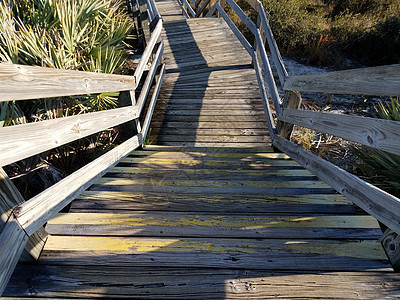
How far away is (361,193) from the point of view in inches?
59.8

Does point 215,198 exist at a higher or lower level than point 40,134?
lower

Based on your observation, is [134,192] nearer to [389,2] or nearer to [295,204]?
[295,204]

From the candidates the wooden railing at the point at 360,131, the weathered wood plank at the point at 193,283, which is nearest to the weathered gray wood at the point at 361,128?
the wooden railing at the point at 360,131

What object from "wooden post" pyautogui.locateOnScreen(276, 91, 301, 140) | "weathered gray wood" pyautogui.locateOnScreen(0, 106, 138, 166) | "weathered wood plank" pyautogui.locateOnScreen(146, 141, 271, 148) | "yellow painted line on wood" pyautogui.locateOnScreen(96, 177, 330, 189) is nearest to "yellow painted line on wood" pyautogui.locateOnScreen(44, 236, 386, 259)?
"weathered gray wood" pyautogui.locateOnScreen(0, 106, 138, 166)

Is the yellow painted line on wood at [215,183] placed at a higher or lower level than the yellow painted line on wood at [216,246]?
lower

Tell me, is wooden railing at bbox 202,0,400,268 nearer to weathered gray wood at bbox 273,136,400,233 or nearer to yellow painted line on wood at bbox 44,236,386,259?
weathered gray wood at bbox 273,136,400,233

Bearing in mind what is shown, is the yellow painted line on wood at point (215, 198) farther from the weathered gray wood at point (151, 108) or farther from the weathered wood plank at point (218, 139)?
the weathered wood plank at point (218, 139)

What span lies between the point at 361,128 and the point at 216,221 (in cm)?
113

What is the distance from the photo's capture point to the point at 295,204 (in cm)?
200

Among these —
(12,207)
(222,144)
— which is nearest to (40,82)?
(12,207)

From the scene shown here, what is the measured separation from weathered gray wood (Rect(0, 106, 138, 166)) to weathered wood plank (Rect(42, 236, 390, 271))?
0.64 metres

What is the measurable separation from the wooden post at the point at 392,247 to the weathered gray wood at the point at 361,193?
0.17 metres

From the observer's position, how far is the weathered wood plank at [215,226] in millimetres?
1661

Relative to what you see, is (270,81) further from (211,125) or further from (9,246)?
(9,246)
